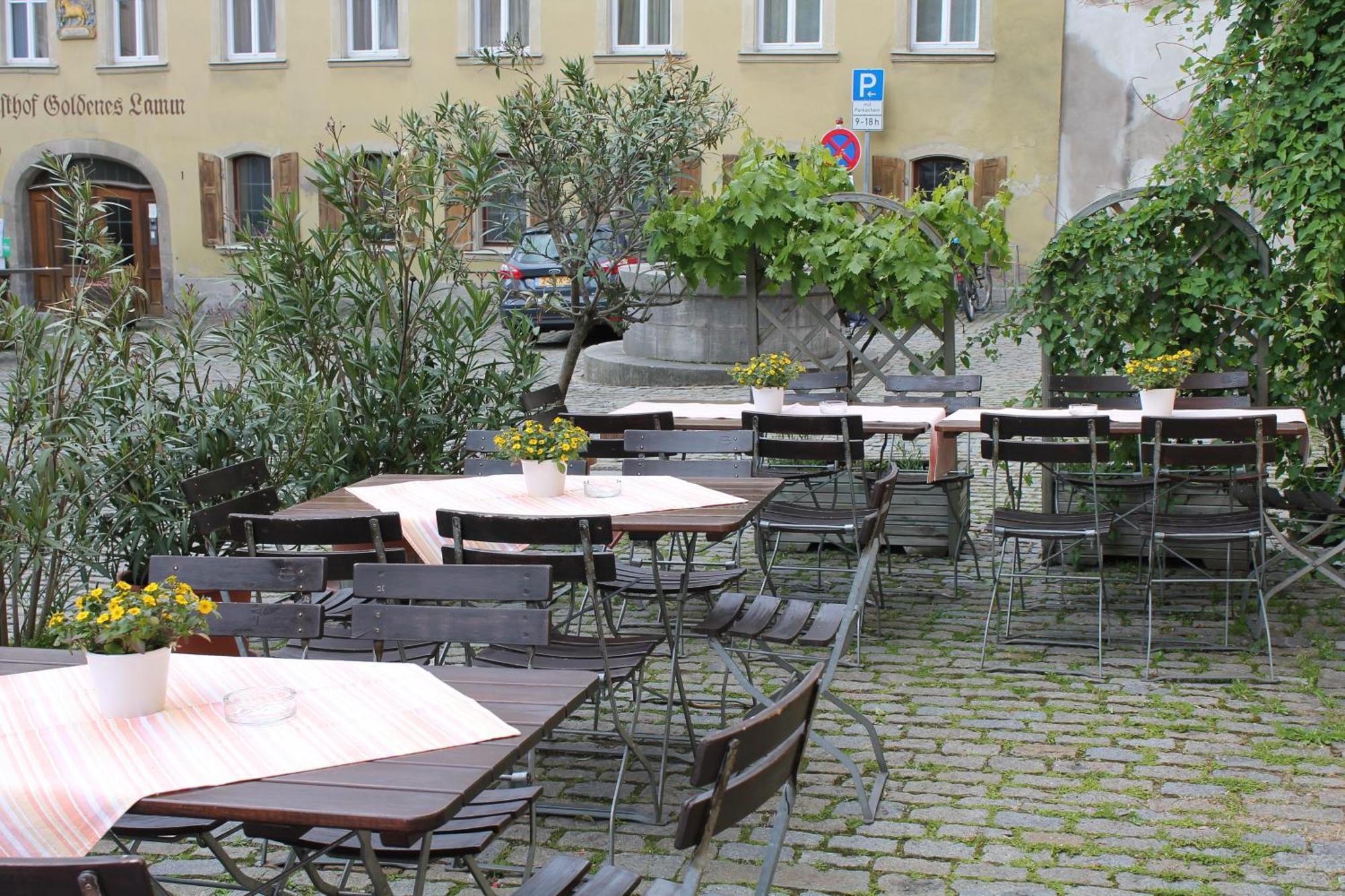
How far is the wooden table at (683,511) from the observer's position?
195 inches

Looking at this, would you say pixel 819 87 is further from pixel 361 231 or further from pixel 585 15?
pixel 361 231

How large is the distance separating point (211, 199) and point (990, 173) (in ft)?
39.6

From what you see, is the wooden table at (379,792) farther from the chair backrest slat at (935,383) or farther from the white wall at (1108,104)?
the white wall at (1108,104)

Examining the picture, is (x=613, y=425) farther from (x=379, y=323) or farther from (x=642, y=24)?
(x=642, y=24)

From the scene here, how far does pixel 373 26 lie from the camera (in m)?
24.3

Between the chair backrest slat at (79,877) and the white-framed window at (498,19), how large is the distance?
22537mm

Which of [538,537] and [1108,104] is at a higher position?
[1108,104]

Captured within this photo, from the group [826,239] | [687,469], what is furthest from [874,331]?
[687,469]

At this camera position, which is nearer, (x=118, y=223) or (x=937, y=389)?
(x=937, y=389)

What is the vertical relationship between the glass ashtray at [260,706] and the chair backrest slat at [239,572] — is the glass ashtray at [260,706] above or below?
below

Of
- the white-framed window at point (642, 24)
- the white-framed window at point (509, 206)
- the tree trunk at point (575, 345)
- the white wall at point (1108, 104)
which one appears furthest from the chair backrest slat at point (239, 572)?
the white-framed window at point (642, 24)

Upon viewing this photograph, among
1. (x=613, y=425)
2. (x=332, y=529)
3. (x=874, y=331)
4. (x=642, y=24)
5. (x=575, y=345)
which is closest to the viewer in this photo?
(x=332, y=529)

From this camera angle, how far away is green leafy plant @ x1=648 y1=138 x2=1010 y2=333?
868 cm

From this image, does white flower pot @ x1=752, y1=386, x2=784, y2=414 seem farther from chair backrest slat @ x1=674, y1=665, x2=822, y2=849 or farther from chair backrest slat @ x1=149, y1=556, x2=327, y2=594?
chair backrest slat @ x1=674, y1=665, x2=822, y2=849
